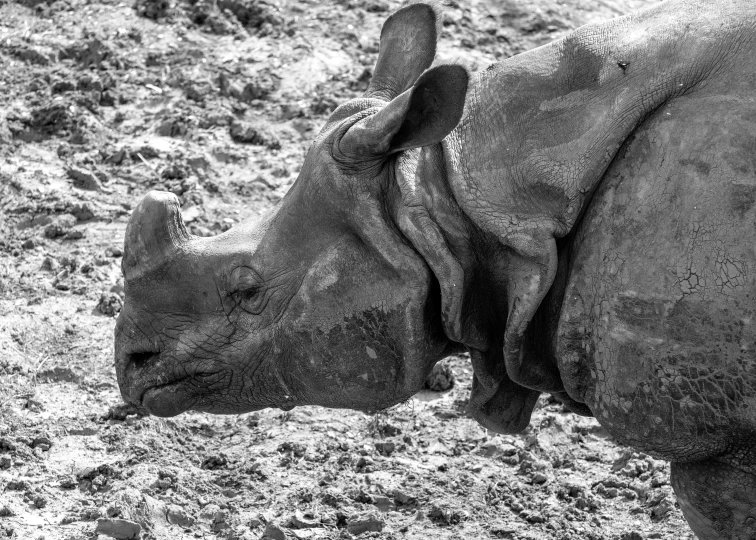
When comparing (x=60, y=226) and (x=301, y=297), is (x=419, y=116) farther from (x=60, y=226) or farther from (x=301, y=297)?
(x=60, y=226)

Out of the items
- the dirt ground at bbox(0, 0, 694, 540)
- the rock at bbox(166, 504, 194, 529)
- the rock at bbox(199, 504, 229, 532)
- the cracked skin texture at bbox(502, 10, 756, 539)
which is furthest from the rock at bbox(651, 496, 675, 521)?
the rock at bbox(166, 504, 194, 529)

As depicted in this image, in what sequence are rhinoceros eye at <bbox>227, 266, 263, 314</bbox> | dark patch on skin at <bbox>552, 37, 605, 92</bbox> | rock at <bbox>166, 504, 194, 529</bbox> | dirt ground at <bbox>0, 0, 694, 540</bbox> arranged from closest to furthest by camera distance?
dark patch on skin at <bbox>552, 37, 605, 92</bbox> < rhinoceros eye at <bbox>227, 266, 263, 314</bbox> < rock at <bbox>166, 504, 194, 529</bbox> < dirt ground at <bbox>0, 0, 694, 540</bbox>

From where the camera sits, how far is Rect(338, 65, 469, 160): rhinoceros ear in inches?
142

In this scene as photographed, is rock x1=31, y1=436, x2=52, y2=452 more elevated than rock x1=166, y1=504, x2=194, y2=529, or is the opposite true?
rock x1=166, y1=504, x2=194, y2=529

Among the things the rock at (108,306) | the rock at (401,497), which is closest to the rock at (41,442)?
the rock at (108,306)

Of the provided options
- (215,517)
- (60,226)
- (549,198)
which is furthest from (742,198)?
(60,226)

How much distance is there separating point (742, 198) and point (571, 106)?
571 millimetres

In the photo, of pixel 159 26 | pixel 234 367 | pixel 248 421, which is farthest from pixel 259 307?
pixel 159 26

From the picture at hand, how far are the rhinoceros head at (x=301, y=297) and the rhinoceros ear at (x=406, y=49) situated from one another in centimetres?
1

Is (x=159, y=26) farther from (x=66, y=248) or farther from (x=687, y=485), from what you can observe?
(x=687, y=485)

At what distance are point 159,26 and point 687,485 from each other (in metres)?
5.79

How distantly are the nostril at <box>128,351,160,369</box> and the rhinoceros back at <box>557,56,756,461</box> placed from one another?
131cm

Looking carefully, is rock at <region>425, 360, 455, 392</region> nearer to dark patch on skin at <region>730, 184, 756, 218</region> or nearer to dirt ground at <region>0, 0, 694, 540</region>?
dirt ground at <region>0, 0, 694, 540</region>

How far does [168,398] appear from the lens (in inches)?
161
